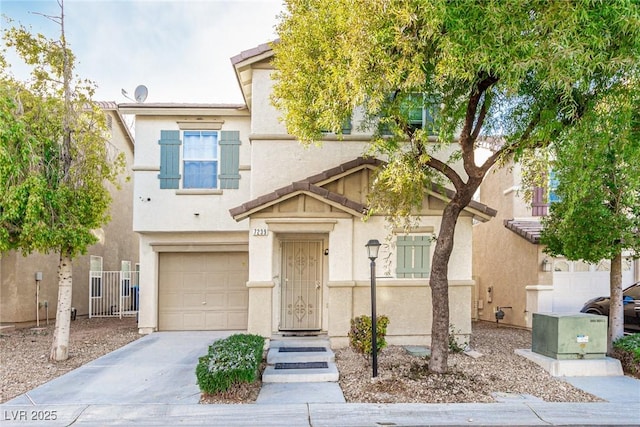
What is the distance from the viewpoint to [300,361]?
25.7ft

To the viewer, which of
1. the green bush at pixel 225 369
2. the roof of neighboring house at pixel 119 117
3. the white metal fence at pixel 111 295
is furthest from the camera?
the roof of neighboring house at pixel 119 117

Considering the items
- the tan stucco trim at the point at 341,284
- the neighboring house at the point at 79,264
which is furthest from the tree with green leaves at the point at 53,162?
the tan stucco trim at the point at 341,284

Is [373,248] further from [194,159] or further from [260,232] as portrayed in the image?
[194,159]

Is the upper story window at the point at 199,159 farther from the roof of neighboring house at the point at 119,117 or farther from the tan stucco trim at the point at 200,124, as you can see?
the roof of neighboring house at the point at 119,117

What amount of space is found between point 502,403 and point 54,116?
9.45 metres

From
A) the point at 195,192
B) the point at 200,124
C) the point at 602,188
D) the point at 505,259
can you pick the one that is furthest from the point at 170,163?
the point at 505,259

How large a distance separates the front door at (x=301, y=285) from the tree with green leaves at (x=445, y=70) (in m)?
2.94

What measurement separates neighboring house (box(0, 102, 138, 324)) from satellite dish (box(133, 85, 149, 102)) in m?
1.41

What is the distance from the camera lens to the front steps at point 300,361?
7.09 m

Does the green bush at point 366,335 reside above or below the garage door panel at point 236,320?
above

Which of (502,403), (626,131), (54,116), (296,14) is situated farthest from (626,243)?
(54,116)

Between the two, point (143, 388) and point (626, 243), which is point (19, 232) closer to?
point (143, 388)

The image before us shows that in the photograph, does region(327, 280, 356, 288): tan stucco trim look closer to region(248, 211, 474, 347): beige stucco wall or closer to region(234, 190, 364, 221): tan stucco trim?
region(248, 211, 474, 347): beige stucco wall

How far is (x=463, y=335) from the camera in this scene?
9.30 meters
